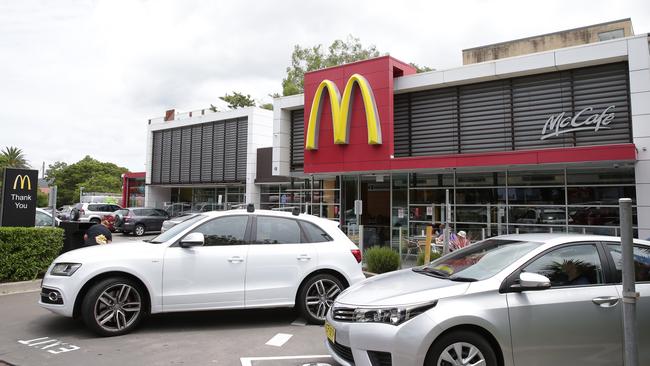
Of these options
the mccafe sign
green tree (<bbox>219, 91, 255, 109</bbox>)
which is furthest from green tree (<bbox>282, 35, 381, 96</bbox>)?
the mccafe sign

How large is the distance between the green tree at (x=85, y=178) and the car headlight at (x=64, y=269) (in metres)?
70.1

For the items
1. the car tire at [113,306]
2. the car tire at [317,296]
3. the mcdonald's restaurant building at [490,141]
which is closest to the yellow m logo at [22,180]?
the car tire at [113,306]

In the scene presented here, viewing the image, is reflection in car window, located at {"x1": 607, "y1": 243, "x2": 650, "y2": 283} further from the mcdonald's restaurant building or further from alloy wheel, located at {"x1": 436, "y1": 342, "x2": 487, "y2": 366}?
the mcdonald's restaurant building

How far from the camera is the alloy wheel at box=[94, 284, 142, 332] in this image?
236 inches

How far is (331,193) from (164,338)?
1352 cm

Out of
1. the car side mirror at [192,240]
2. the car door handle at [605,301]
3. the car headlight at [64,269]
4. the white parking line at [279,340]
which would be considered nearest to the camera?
the car door handle at [605,301]

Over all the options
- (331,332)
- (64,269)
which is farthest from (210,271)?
(331,332)

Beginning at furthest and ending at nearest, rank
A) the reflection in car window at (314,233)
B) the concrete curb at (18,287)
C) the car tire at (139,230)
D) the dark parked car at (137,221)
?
the car tire at (139,230), the dark parked car at (137,221), the concrete curb at (18,287), the reflection in car window at (314,233)

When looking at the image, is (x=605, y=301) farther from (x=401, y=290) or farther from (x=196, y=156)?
(x=196, y=156)

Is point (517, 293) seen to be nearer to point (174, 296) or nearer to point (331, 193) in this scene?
point (174, 296)

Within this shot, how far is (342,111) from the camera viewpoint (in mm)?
16656

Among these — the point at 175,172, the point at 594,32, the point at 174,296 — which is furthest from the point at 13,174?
the point at 594,32

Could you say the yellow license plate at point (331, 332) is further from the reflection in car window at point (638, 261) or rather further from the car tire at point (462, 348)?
the reflection in car window at point (638, 261)

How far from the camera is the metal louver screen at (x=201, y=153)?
91.0 feet
